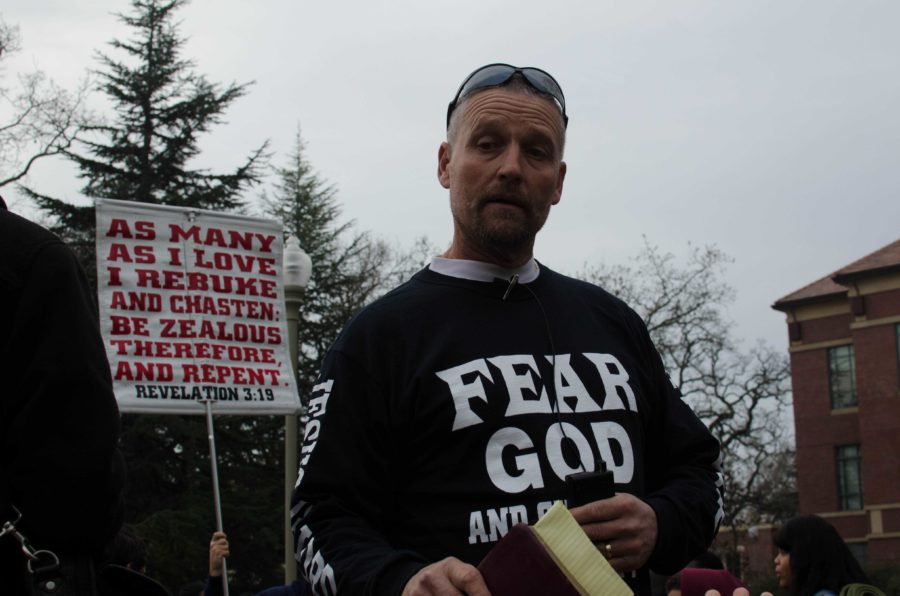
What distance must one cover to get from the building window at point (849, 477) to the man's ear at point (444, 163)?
4515cm

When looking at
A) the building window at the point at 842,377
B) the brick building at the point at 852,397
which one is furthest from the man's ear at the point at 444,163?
the building window at the point at 842,377

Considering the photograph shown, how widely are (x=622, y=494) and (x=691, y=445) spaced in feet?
1.59

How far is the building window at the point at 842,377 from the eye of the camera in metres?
45.9

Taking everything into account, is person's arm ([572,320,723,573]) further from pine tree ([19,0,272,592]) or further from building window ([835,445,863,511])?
building window ([835,445,863,511])

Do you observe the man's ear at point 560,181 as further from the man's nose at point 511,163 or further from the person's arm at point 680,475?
the person's arm at point 680,475

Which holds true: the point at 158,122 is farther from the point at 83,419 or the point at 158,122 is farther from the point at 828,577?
the point at 83,419

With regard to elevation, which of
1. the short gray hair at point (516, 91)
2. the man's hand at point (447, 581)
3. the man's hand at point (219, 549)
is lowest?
the man's hand at point (219, 549)

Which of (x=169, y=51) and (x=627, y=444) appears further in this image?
(x=169, y=51)

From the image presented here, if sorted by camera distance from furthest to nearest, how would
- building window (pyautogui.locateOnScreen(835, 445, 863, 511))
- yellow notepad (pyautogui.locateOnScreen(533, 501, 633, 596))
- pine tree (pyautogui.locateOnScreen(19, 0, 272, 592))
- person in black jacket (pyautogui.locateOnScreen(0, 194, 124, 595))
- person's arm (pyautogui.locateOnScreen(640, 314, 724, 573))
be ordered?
building window (pyautogui.locateOnScreen(835, 445, 863, 511)) → pine tree (pyautogui.locateOnScreen(19, 0, 272, 592)) → person's arm (pyautogui.locateOnScreen(640, 314, 724, 573)) → person in black jacket (pyautogui.locateOnScreen(0, 194, 124, 595)) → yellow notepad (pyautogui.locateOnScreen(533, 501, 633, 596))

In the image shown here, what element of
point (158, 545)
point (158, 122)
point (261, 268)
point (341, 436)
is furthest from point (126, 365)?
point (158, 122)

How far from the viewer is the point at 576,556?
2.03 meters

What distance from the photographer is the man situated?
2400 mm

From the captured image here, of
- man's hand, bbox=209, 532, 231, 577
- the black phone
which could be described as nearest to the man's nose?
the black phone

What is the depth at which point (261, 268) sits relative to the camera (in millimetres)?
8344
